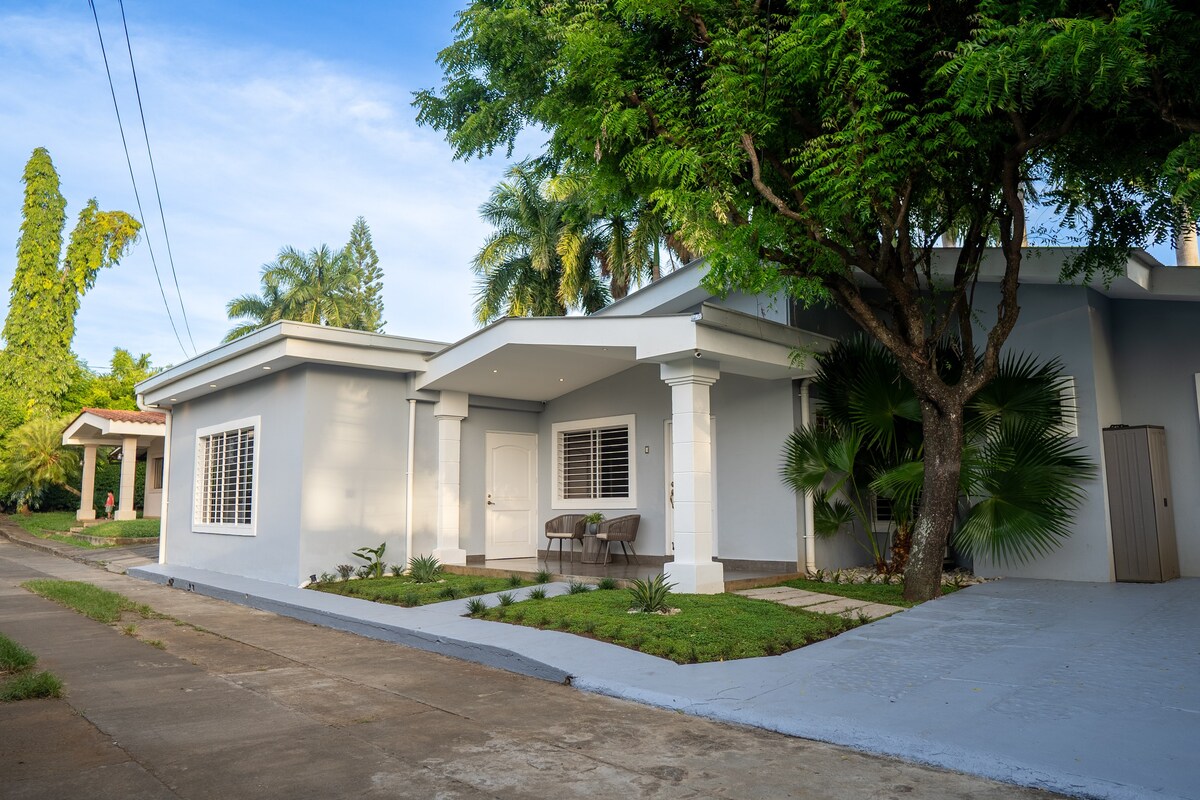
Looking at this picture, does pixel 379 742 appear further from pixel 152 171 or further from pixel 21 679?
pixel 152 171

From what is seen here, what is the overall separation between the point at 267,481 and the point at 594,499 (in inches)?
200

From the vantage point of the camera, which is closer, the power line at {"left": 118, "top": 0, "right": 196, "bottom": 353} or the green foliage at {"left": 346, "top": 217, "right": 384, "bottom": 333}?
the power line at {"left": 118, "top": 0, "right": 196, "bottom": 353}

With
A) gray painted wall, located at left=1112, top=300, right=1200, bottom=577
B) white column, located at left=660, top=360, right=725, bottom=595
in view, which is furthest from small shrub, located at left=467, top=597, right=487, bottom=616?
gray painted wall, located at left=1112, top=300, right=1200, bottom=577

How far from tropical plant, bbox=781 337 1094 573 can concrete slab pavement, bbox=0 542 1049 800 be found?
17.2ft

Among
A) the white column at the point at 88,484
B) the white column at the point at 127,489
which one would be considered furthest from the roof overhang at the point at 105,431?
the white column at the point at 127,489

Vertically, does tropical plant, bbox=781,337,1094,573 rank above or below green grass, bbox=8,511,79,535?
above

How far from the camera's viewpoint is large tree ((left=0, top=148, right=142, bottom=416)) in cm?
3603

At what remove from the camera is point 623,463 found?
13.3 m

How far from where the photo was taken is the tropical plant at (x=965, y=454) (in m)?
9.21

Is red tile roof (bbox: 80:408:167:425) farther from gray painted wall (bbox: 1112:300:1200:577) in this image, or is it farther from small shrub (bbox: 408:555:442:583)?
gray painted wall (bbox: 1112:300:1200:577)

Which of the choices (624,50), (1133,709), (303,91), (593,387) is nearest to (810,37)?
(624,50)

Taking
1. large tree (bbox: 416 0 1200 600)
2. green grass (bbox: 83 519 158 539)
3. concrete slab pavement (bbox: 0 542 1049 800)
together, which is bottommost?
concrete slab pavement (bbox: 0 542 1049 800)

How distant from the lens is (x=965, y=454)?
9484mm

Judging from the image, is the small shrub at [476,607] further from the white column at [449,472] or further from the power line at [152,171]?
the power line at [152,171]
